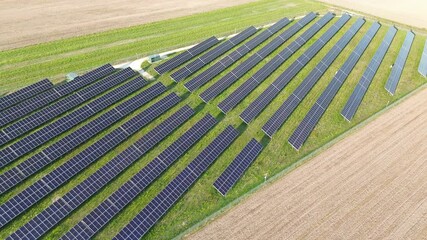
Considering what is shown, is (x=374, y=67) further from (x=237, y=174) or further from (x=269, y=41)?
(x=237, y=174)

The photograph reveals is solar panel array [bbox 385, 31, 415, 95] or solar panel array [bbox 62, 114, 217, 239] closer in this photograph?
solar panel array [bbox 62, 114, 217, 239]

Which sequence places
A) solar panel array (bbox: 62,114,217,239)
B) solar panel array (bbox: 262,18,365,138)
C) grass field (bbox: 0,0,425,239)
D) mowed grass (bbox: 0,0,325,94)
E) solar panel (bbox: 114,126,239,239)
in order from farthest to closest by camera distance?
1. mowed grass (bbox: 0,0,325,94)
2. solar panel array (bbox: 262,18,365,138)
3. grass field (bbox: 0,0,425,239)
4. solar panel (bbox: 114,126,239,239)
5. solar panel array (bbox: 62,114,217,239)

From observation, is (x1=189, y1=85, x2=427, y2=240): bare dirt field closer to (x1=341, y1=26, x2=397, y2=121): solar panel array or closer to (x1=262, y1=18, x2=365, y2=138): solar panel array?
(x1=341, y1=26, x2=397, y2=121): solar panel array

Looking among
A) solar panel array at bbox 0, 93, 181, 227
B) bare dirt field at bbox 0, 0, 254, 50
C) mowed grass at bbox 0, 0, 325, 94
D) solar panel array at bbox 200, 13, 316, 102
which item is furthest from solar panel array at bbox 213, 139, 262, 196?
bare dirt field at bbox 0, 0, 254, 50

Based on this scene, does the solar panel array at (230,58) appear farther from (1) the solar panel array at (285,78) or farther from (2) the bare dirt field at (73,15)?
(2) the bare dirt field at (73,15)

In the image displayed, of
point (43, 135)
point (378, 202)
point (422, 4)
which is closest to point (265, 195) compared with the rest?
point (378, 202)

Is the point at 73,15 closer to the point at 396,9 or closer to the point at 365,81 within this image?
the point at 365,81

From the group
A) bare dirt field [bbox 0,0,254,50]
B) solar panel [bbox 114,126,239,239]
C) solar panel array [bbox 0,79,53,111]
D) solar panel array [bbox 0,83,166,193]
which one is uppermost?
solar panel [bbox 114,126,239,239]
